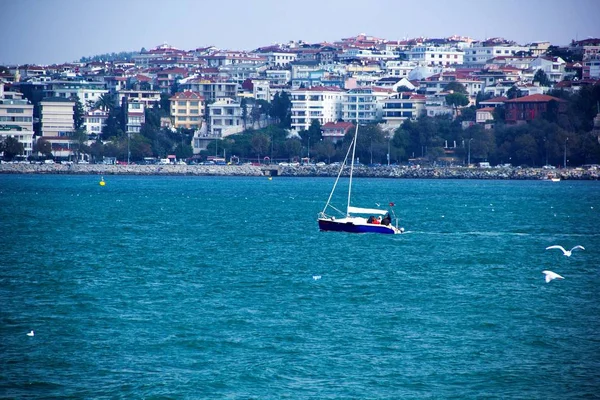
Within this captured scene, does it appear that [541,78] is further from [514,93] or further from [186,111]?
[186,111]

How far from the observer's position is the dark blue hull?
36.6 m

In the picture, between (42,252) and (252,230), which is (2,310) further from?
(252,230)

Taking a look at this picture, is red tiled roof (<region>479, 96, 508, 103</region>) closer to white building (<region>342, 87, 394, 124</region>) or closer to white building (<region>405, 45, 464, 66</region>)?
white building (<region>342, 87, 394, 124</region>)

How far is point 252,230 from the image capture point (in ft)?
133

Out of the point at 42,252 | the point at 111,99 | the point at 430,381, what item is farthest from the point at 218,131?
the point at 430,381

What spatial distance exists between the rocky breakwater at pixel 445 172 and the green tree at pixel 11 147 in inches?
1100

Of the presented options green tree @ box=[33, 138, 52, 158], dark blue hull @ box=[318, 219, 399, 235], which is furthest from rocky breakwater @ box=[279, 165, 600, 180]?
dark blue hull @ box=[318, 219, 399, 235]

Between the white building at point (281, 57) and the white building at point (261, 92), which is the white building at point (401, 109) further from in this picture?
the white building at point (281, 57)

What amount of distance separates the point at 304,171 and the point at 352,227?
2655 inches

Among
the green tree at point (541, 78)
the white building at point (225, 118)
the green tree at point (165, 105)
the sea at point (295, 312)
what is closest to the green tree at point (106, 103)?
the green tree at point (165, 105)

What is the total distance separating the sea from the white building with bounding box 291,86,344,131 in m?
76.8

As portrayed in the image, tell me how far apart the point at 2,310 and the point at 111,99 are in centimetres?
11228

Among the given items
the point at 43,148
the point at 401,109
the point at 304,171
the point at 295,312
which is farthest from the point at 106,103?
the point at 295,312

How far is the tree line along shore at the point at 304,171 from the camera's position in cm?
9482
